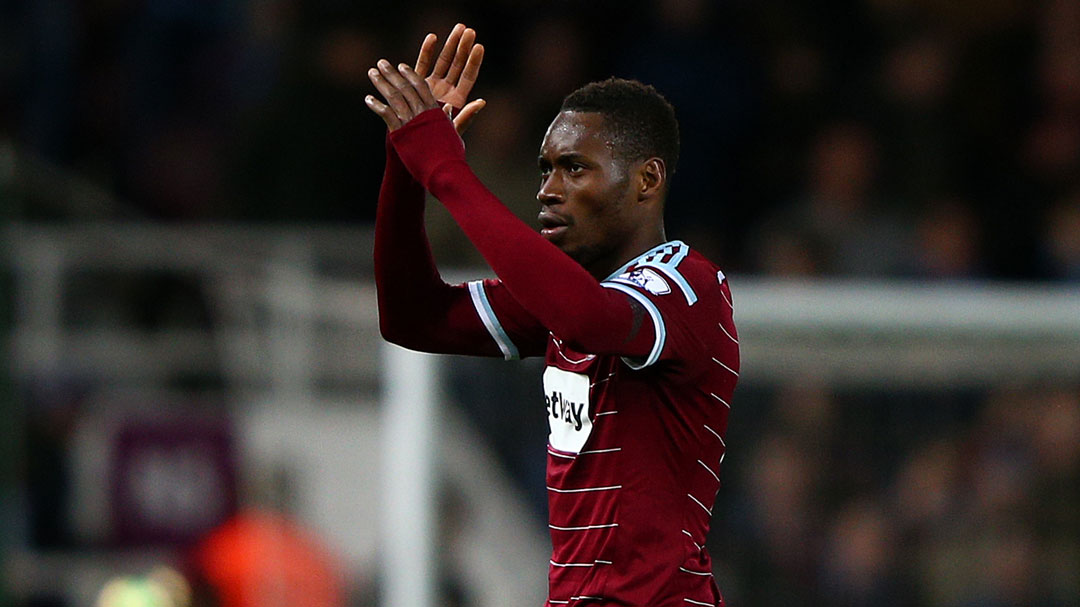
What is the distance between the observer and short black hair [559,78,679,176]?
8.63ft

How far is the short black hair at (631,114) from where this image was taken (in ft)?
8.63

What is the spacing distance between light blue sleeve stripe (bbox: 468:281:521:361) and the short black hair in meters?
0.40

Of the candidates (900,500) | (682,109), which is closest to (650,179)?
(900,500)

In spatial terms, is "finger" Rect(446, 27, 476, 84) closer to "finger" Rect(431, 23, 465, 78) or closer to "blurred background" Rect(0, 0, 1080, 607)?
"finger" Rect(431, 23, 465, 78)

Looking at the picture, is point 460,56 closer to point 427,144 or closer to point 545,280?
point 427,144

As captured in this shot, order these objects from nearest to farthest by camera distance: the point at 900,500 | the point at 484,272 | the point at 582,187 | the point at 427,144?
the point at 427,144 → the point at 582,187 → the point at 900,500 → the point at 484,272

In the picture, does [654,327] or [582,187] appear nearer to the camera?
[654,327]

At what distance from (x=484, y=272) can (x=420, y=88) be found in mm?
3180

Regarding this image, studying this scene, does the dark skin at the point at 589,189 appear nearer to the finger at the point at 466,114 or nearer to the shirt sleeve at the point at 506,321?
the finger at the point at 466,114

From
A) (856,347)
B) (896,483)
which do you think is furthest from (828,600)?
(856,347)

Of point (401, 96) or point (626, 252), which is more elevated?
point (401, 96)

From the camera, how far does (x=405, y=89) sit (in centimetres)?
253

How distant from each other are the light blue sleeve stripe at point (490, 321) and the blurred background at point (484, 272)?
2.36m

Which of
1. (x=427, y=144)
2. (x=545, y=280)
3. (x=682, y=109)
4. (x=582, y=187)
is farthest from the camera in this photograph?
(x=682, y=109)
